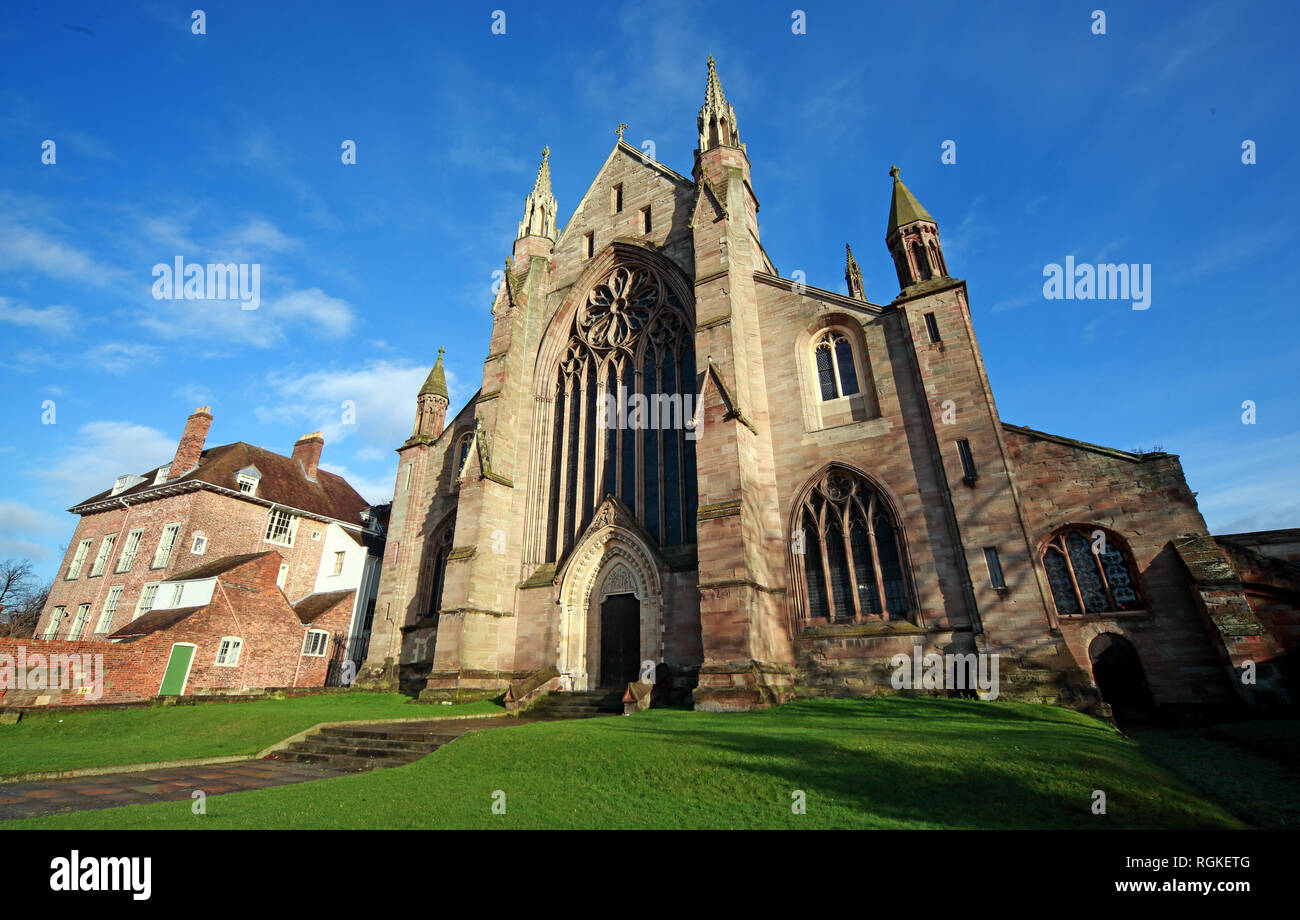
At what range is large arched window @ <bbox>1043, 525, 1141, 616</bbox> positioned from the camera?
13.6m

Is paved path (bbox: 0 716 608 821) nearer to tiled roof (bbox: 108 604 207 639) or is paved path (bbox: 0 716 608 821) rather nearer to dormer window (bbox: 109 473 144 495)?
tiled roof (bbox: 108 604 207 639)

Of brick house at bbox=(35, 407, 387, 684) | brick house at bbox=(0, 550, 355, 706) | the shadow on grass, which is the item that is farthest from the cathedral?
brick house at bbox=(35, 407, 387, 684)

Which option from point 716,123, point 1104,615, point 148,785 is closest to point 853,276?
point 716,123

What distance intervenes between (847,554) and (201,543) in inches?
1169

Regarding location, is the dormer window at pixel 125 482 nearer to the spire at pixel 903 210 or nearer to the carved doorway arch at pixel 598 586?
the carved doorway arch at pixel 598 586

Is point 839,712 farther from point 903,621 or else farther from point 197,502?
point 197,502

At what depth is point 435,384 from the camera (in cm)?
2644

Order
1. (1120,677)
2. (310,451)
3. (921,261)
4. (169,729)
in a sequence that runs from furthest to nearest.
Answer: (310,451)
(921,261)
(1120,677)
(169,729)

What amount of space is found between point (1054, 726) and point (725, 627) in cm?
662

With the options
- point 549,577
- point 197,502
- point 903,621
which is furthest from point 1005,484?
point 197,502

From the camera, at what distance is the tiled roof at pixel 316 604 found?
27.1 m

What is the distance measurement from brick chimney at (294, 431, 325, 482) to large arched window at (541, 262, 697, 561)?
73.4ft

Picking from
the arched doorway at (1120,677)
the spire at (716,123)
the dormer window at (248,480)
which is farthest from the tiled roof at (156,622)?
the arched doorway at (1120,677)

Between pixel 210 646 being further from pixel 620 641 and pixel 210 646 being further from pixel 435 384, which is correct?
pixel 620 641
